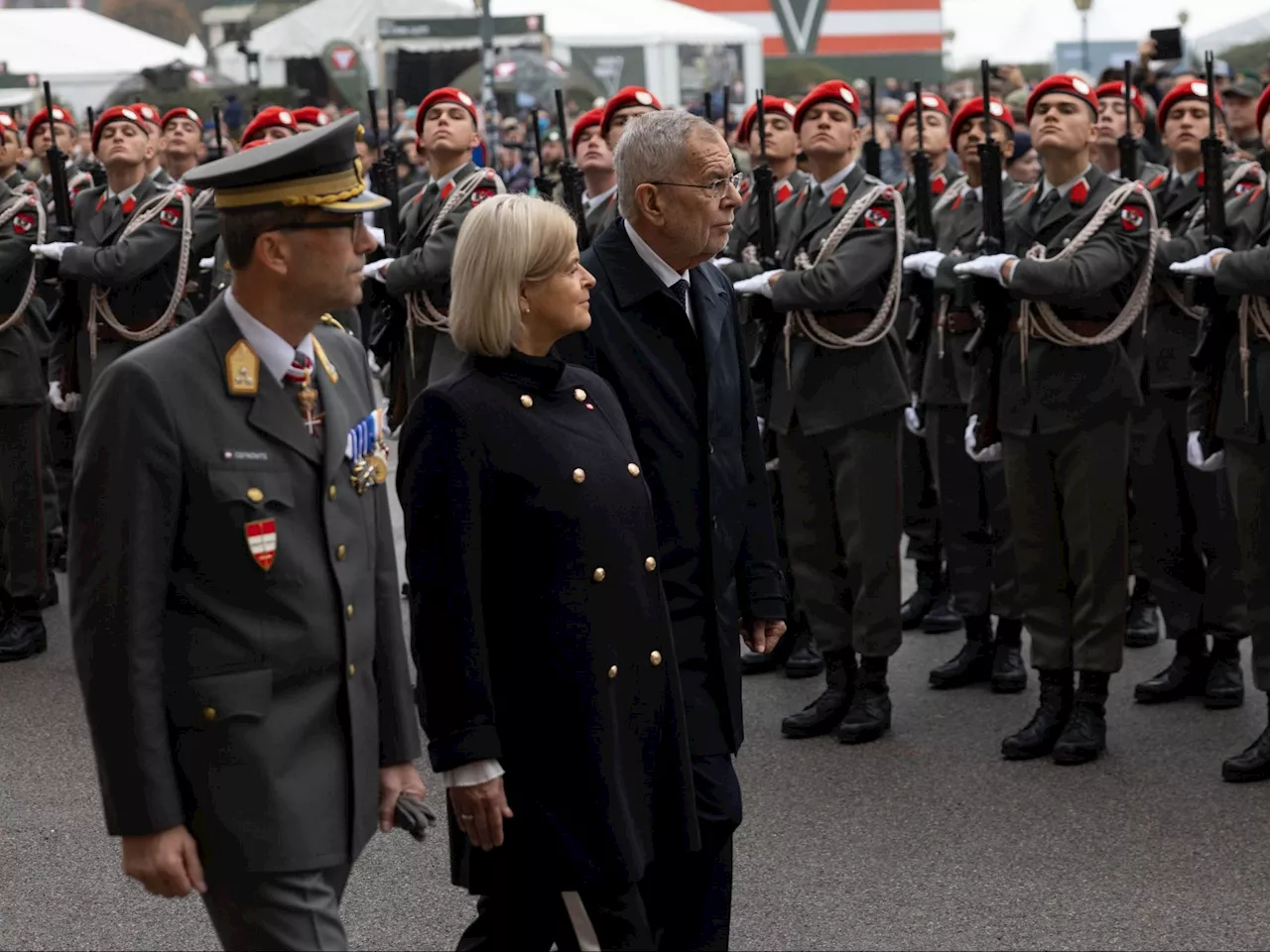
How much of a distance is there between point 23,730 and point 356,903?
2165mm

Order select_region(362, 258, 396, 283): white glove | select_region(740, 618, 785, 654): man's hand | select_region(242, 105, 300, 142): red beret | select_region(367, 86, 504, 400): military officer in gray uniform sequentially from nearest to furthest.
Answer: select_region(740, 618, 785, 654): man's hand < select_region(367, 86, 504, 400): military officer in gray uniform < select_region(362, 258, 396, 283): white glove < select_region(242, 105, 300, 142): red beret

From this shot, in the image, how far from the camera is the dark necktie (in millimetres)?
2773

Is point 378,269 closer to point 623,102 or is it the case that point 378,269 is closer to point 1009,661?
point 623,102

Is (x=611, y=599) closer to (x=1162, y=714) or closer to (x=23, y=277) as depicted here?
(x=1162, y=714)

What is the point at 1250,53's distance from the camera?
20016 millimetres

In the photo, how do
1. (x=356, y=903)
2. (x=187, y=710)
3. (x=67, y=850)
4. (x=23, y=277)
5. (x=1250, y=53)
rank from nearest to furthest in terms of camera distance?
(x=187, y=710) < (x=356, y=903) < (x=67, y=850) < (x=23, y=277) < (x=1250, y=53)

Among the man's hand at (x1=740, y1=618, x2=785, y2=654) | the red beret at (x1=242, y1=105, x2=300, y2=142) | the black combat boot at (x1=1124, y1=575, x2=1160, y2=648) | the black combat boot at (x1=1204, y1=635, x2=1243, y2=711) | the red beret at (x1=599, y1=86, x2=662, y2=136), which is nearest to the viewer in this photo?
the man's hand at (x1=740, y1=618, x2=785, y2=654)

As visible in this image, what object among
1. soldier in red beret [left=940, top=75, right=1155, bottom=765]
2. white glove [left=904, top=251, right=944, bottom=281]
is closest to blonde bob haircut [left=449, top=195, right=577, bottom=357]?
soldier in red beret [left=940, top=75, right=1155, bottom=765]

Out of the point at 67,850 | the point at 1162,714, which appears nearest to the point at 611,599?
the point at 67,850

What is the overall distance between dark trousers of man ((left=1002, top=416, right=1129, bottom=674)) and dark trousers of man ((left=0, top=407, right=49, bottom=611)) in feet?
12.4

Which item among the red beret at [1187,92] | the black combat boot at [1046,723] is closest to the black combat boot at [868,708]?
the black combat boot at [1046,723]

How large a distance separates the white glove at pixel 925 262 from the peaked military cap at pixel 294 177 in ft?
13.0

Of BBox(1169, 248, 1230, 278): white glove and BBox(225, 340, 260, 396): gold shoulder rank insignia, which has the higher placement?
BBox(225, 340, 260, 396): gold shoulder rank insignia

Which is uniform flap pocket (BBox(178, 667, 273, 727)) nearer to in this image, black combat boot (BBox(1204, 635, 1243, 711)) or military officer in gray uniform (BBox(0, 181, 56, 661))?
black combat boot (BBox(1204, 635, 1243, 711))
